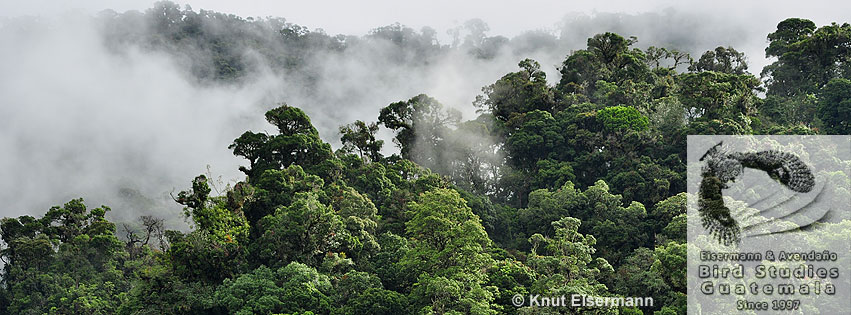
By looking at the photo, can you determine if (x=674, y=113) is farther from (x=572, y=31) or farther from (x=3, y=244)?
(x=572, y=31)

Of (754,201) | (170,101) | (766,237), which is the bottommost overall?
(766,237)

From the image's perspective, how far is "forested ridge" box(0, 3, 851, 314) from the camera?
74.6ft

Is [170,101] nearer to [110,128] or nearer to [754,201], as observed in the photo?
[110,128]

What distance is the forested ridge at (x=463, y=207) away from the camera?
2273 cm

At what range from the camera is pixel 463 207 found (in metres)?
23.8

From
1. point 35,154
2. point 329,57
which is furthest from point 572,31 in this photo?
point 35,154

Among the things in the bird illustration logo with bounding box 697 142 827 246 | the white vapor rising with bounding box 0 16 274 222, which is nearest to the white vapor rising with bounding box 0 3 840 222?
the white vapor rising with bounding box 0 16 274 222

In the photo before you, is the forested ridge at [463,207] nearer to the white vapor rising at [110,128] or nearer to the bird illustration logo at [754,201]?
the bird illustration logo at [754,201]

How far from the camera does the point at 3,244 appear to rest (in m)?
36.6

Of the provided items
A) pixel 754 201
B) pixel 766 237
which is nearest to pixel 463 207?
pixel 754 201

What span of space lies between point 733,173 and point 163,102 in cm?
7109

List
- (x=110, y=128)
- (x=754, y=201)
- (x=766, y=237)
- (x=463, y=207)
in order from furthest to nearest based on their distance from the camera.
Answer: (x=110, y=128)
(x=463, y=207)
(x=754, y=201)
(x=766, y=237)

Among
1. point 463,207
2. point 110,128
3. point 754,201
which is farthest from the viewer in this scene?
point 110,128

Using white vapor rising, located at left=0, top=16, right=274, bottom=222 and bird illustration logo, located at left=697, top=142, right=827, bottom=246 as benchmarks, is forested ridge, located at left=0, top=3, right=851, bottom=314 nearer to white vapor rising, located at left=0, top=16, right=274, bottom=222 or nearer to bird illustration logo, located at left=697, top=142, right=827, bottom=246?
bird illustration logo, located at left=697, top=142, right=827, bottom=246
